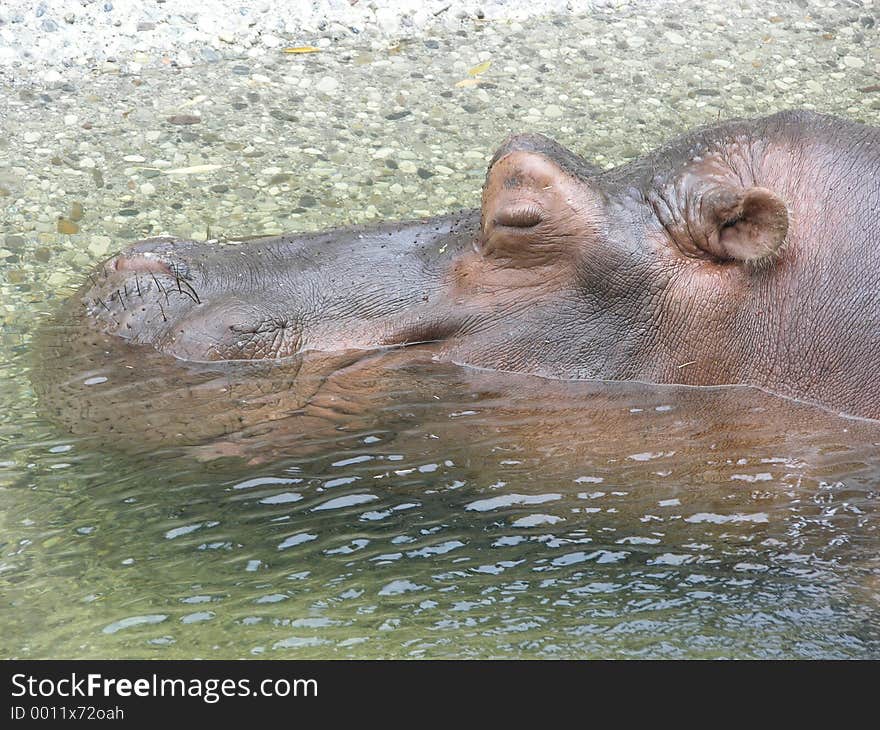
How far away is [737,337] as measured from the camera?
4.18m

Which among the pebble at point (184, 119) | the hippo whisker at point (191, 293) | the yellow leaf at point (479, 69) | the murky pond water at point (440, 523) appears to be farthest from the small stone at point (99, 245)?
the yellow leaf at point (479, 69)

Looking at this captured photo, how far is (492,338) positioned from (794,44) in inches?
172

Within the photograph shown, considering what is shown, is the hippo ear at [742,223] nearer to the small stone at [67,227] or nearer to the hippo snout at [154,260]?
the hippo snout at [154,260]

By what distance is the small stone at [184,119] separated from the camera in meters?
6.80

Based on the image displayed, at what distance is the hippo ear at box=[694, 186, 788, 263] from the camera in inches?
157

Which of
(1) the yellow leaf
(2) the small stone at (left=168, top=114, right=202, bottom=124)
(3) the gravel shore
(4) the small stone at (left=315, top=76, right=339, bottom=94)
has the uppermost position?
(3) the gravel shore

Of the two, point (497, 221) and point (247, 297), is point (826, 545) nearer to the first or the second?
point (497, 221)

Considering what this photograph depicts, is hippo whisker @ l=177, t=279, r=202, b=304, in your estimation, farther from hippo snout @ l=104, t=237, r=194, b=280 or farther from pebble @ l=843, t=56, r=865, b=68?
pebble @ l=843, t=56, r=865, b=68

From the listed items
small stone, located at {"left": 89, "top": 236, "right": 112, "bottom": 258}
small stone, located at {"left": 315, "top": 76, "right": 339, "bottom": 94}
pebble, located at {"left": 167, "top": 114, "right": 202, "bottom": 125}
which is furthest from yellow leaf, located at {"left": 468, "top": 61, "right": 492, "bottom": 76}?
small stone, located at {"left": 89, "top": 236, "right": 112, "bottom": 258}

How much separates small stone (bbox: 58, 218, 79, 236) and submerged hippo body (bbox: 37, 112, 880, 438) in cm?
146

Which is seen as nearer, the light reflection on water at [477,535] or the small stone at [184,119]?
the light reflection on water at [477,535]

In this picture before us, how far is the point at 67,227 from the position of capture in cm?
594

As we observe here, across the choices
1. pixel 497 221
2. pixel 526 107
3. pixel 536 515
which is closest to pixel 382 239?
pixel 497 221

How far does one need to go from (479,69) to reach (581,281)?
3.45 meters
